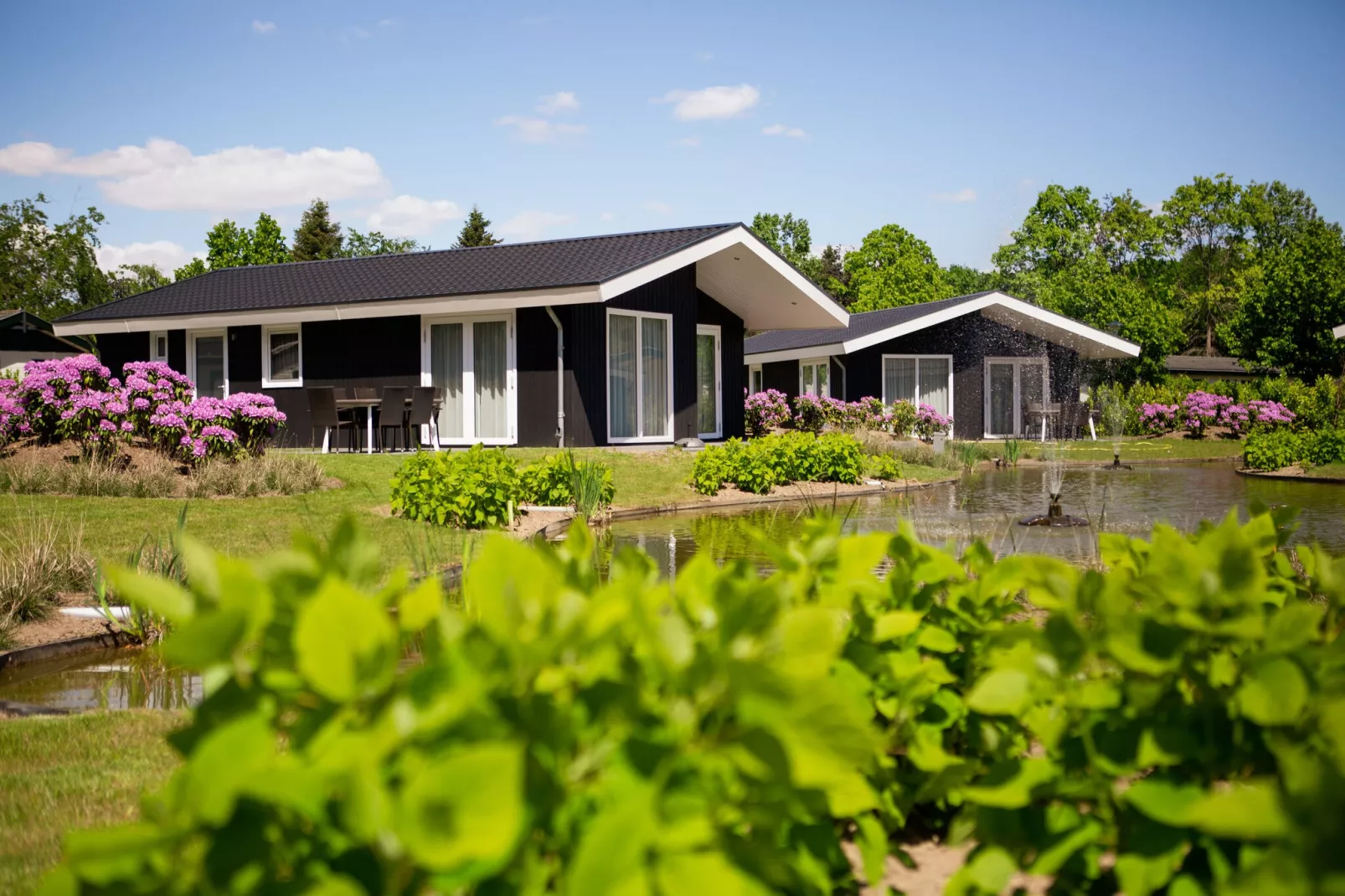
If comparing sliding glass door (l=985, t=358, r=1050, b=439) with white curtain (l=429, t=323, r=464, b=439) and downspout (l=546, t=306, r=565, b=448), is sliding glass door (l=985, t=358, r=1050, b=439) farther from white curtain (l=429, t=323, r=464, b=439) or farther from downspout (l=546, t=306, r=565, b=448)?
white curtain (l=429, t=323, r=464, b=439)

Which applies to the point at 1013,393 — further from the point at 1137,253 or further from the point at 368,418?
the point at 1137,253

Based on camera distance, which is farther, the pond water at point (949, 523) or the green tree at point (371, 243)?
the green tree at point (371, 243)

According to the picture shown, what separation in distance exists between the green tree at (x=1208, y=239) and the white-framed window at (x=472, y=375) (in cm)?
6016

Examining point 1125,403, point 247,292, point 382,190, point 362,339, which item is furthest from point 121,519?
point 382,190

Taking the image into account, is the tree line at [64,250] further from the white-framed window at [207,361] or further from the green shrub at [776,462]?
the green shrub at [776,462]

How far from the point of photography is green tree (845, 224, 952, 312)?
6550cm

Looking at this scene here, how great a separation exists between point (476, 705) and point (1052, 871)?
2.82 ft

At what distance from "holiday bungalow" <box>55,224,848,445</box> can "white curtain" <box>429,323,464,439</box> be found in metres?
0.03

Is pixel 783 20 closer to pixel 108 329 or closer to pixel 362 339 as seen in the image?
pixel 362 339

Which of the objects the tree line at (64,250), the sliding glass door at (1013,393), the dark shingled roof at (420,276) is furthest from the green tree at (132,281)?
the sliding glass door at (1013,393)

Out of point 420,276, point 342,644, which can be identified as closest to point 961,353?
point 420,276

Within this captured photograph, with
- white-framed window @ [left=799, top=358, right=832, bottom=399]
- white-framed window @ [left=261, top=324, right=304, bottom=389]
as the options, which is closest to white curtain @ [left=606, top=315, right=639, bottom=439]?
white-framed window @ [left=261, top=324, right=304, bottom=389]

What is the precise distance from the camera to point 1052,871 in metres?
1.34

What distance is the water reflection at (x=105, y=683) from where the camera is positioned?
4402 mm
